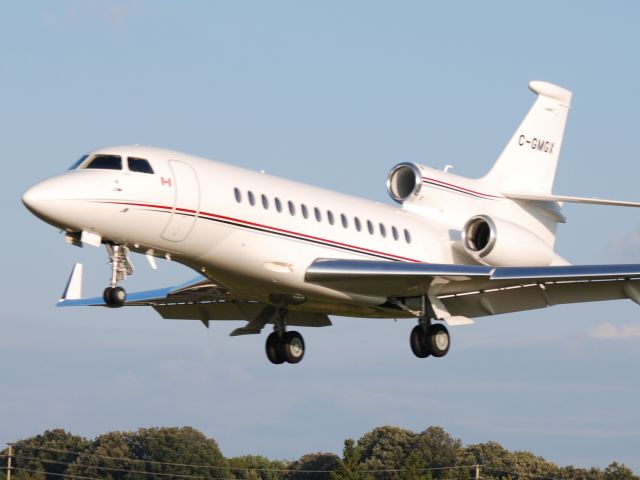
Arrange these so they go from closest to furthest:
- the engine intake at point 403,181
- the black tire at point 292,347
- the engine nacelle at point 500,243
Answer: the engine nacelle at point 500,243 → the black tire at point 292,347 → the engine intake at point 403,181

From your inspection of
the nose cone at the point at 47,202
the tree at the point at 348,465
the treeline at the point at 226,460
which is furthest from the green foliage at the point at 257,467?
the nose cone at the point at 47,202

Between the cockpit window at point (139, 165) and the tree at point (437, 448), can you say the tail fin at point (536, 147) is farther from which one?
the tree at point (437, 448)

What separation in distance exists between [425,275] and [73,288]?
9177 millimetres

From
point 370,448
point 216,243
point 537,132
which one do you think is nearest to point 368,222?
point 216,243

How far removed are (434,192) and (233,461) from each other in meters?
62.3

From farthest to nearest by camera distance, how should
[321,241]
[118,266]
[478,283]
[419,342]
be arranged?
[419,342] → [478,283] → [321,241] → [118,266]

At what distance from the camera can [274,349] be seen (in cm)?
3005

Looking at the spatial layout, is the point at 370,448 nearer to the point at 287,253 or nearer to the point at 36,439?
the point at 36,439

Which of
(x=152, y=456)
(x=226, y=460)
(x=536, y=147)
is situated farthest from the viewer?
(x=226, y=460)

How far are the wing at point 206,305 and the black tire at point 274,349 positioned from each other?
0.35 m

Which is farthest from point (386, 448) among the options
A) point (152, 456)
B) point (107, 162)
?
point (107, 162)

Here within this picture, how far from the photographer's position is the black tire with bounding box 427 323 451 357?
28.9 meters

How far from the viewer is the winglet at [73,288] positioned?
3272cm

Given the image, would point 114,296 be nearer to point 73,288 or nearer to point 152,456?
point 73,288
